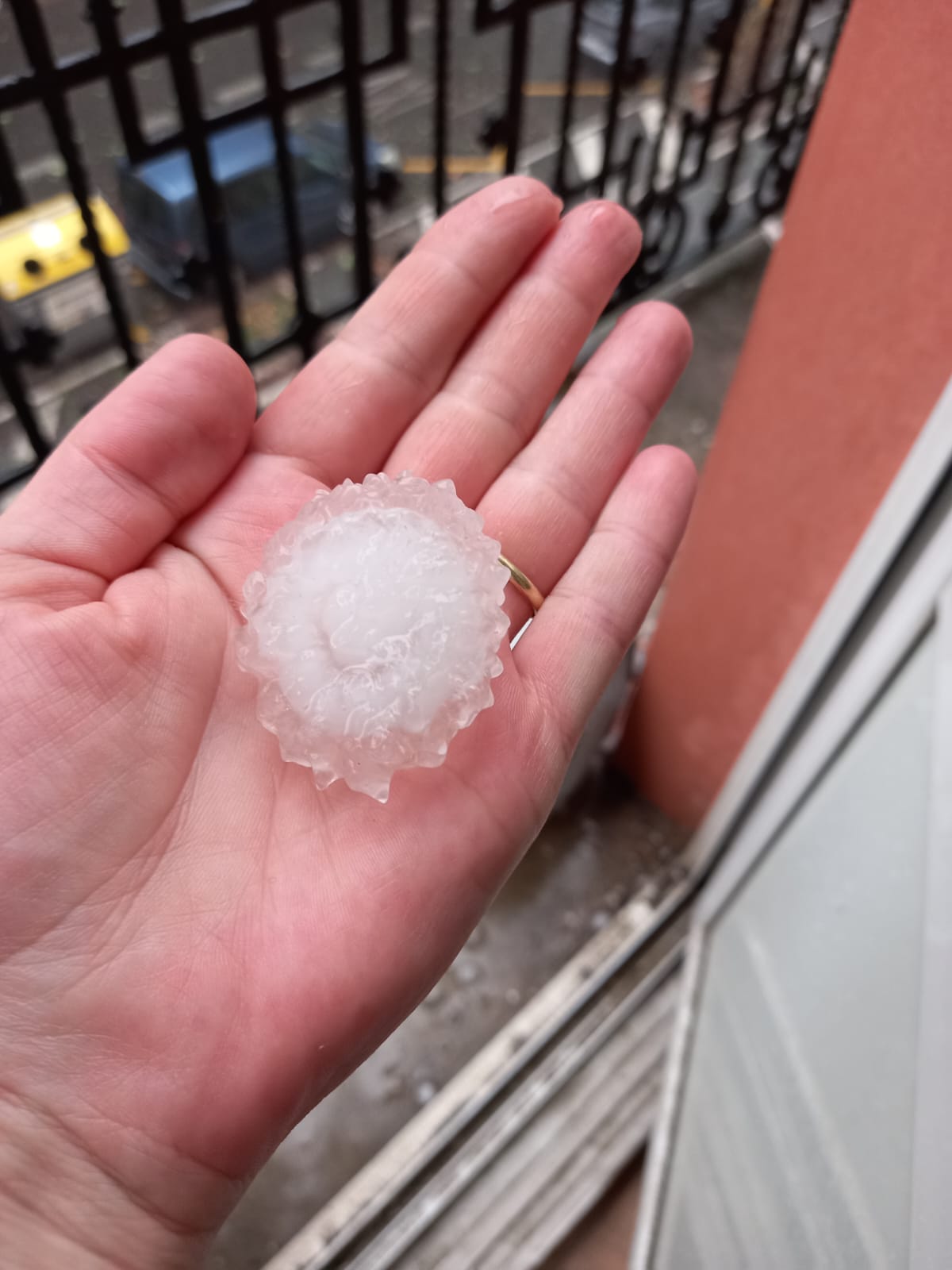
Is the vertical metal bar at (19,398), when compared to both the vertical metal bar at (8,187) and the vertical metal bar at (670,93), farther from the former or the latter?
the vertical metal bar at (670,93)

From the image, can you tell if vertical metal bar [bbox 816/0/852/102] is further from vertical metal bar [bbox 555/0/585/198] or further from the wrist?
the wrist

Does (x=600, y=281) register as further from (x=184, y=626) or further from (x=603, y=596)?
(x=184, y=626)

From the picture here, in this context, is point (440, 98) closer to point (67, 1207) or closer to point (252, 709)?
point (252, 709)

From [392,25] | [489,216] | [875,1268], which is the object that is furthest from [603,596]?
[392,25]

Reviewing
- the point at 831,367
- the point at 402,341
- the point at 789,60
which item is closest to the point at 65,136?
the point at 402,341

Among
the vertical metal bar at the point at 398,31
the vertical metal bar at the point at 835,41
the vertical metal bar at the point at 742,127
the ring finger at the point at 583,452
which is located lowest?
the vertical metal bar at the point at 742,127

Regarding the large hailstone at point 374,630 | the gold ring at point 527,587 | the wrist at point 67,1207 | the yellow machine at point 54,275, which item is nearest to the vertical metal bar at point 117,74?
the yellow machine at point 54,275

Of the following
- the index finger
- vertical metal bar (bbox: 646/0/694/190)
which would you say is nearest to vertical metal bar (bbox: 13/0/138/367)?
the index finger
